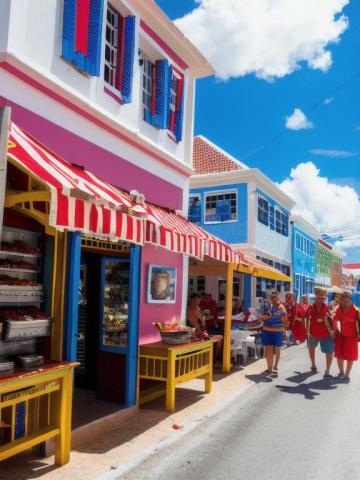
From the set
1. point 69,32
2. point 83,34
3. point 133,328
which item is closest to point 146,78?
point 83,34

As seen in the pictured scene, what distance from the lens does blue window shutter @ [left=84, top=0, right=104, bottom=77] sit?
22.8 feet

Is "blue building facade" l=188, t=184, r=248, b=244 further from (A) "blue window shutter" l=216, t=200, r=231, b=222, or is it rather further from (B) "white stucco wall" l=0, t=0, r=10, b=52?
(B) "white stucco wall" l=0, t=0, r=10, b=52

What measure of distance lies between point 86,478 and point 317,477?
2.33 meters

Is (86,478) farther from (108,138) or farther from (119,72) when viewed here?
(119,72)

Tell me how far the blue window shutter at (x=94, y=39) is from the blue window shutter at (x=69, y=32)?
323mm

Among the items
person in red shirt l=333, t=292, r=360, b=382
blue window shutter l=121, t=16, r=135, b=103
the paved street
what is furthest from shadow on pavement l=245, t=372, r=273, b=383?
blue window shutter l=121, t=16, r=135, b=103

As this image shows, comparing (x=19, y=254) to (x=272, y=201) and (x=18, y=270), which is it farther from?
(x=272, y=201)

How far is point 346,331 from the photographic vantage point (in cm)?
966

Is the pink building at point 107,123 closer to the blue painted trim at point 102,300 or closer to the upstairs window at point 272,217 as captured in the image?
the blue painted trim at point 102,300

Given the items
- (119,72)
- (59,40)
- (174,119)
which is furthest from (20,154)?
(174,119)

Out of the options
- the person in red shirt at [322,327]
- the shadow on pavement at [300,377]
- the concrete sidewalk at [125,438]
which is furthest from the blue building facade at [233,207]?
the concrete sidewalk at [125,438]

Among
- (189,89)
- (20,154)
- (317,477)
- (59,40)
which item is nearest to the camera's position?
(20,154)

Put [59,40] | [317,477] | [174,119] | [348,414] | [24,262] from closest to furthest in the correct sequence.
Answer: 1. [317,477]
2. [24,262]
3. [59,40]
4. [348,414]
5. [174,119]

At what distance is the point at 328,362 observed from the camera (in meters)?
10.1
